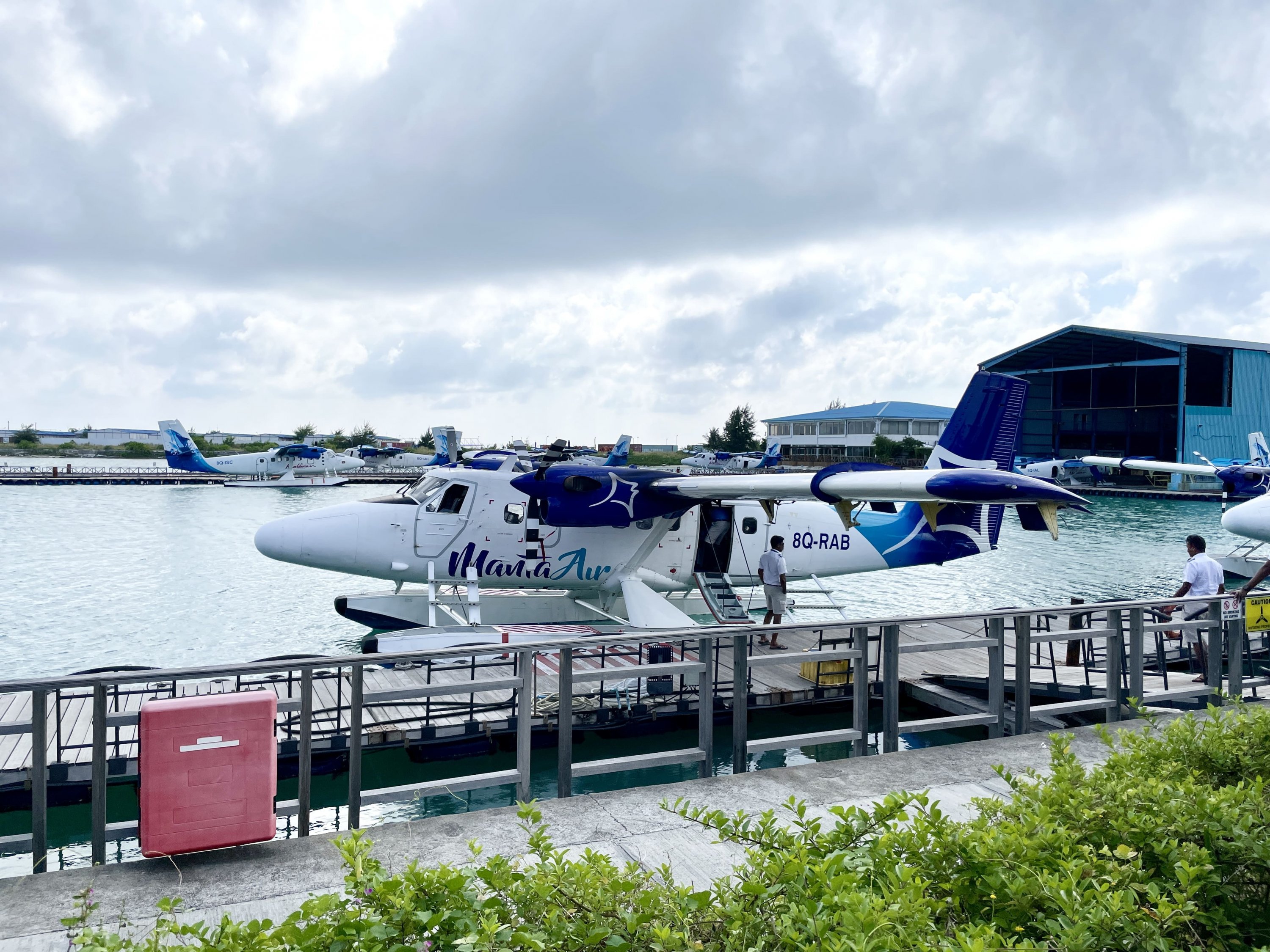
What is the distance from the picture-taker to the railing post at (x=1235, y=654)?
7609 millimetres

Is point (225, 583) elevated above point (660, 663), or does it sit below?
below

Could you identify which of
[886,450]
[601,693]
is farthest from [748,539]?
[886,450]

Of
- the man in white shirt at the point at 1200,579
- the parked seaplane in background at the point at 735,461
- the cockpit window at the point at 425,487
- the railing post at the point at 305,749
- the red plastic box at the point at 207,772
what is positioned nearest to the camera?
the red plastic box at the point at 207,772

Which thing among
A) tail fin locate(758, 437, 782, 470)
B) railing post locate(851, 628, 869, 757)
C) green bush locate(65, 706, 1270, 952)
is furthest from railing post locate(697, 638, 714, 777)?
tail fin locate(758, 437, 782, 470)

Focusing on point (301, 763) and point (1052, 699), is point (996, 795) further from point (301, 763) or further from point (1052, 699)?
point (1052, 699)

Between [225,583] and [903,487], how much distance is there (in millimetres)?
20330

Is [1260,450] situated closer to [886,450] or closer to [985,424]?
[985,424]

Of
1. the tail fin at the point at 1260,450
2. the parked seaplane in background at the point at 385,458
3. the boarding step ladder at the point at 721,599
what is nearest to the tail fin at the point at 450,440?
the boarding step ladder at the point at 721,599

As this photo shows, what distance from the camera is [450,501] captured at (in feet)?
46.3

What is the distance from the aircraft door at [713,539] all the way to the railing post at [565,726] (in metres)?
9.92

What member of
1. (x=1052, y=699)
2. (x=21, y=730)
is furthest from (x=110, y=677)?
(x=1052, y=699)

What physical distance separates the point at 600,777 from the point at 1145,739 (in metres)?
6.20

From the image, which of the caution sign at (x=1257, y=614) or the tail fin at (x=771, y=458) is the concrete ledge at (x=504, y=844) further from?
the tail fin at (x=771, y=458)

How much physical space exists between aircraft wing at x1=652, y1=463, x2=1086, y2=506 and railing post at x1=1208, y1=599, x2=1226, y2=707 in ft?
4.96
